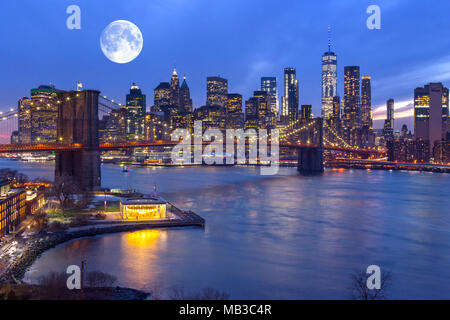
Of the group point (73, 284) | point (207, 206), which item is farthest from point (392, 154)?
point (73, 284)

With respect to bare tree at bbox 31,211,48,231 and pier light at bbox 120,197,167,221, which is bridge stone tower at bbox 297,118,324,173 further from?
bare tree at bbox 31,211,48,231

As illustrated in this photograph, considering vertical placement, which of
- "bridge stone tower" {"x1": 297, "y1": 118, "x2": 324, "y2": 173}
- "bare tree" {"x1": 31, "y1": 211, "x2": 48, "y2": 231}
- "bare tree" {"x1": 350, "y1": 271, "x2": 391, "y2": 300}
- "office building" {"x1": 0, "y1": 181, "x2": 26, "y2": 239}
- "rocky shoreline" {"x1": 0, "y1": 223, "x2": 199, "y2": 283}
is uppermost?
"bridge stone tower" {"x1": 297, "y1": 118, "x2": 324, "y2": 173}

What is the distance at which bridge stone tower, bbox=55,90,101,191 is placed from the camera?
3612 cm

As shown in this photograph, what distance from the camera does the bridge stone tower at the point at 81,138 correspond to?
3612 centimetres

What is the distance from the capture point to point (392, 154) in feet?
420

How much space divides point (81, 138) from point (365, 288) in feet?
94.7

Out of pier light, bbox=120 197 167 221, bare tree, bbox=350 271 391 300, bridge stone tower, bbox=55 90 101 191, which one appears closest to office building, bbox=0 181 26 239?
pier light, bbox=120 197 167 221

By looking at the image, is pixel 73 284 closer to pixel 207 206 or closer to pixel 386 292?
pixel 386 292

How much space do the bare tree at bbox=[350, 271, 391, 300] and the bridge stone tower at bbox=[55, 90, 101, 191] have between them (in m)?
25.4

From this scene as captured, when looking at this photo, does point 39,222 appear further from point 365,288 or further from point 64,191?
point 365,288

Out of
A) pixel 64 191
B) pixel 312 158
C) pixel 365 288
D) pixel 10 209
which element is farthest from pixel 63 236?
pixel 312 158

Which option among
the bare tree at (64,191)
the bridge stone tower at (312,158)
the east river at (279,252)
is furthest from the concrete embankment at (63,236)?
the bridge stone tower at (312,158)

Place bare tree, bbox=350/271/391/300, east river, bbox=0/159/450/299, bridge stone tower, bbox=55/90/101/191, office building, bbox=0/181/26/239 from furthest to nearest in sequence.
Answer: bridge stone tower, bbox=55/90/101/191 < office building, bbox=0/181/26/239 < east river, bbox=0/159/450/299 < bare tree, bbox=350/271/391/300

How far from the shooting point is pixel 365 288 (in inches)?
548
